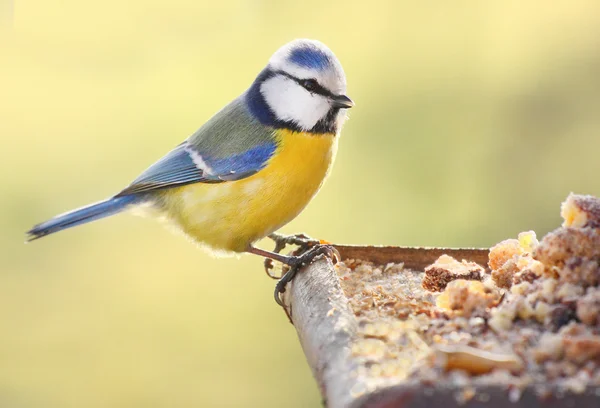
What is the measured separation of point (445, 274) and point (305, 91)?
0.91m

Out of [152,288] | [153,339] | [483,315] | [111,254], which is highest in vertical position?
[111,254]

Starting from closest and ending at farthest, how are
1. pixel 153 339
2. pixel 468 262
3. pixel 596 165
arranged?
pixel 468 262, pixel 153 339, pixel 596 165

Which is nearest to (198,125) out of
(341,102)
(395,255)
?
(341,102)

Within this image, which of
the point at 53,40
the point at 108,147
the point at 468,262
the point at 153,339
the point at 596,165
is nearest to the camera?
the point at 468,262

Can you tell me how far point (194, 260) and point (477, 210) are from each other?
200cm

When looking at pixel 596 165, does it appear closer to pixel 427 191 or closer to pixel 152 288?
pixel 427 191

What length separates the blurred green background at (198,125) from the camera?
4.98 meters

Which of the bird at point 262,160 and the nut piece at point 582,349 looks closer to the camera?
the nut piece at point 582,349

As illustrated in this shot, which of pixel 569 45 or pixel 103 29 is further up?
pixel 103 29

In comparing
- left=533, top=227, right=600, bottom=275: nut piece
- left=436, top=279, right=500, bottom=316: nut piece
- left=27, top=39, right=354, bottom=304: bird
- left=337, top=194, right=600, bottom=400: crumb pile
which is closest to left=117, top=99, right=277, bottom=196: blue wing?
left=27, top=39, right=354, bottom=304: bird

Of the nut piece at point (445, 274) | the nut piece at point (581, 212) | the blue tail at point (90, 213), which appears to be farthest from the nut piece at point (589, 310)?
the blue tail at point (90, 213)

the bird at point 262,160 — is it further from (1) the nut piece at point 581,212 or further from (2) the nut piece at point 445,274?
(1) the nut piece at point 581,212

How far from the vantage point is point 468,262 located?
7.97 ft

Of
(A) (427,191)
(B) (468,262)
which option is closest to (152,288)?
(A) (427,191)
